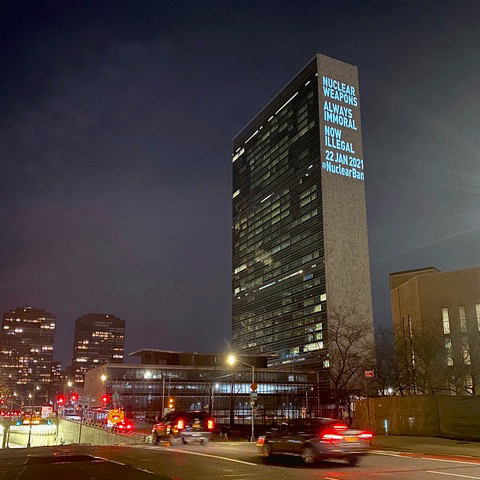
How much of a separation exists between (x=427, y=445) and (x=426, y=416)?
565 centimetres

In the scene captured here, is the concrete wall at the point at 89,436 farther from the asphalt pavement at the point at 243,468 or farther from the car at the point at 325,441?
the car at the point at 325,441

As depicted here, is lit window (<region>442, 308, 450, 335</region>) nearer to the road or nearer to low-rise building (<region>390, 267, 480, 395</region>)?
low-rise building (<region>390, 267, 480, 395</region>)

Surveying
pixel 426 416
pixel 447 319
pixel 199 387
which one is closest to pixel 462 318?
pixel 447 319

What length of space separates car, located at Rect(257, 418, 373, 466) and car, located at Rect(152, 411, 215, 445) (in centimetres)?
1192

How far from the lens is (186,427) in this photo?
99.8ft

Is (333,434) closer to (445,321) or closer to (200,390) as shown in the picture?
(445,321)

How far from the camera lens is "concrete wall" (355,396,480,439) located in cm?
3077

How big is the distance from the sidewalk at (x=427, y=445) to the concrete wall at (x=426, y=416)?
0.94m

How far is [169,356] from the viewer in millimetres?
131250

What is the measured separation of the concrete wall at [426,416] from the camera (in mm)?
30766

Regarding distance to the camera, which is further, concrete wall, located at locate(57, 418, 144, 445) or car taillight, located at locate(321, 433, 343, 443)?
concrete wall, located at locate(57, 418, 144, 445)

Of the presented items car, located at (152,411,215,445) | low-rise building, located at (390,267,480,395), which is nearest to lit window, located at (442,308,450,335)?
low-rise building, located at (390,267,480,395)

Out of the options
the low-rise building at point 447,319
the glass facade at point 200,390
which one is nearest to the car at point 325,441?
the low-rise building at point 447,319

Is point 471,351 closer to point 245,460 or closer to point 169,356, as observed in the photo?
point 245,460
